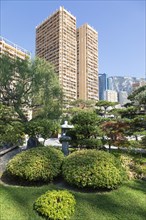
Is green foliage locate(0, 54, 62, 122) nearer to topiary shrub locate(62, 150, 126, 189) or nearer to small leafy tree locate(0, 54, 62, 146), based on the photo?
small leafy tree locate(0, 54, 62, 146)

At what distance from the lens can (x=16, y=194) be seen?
4375mm

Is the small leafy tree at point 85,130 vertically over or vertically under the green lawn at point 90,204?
over

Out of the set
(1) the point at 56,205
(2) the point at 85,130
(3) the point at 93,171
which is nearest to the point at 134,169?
(3) the point at 93,171

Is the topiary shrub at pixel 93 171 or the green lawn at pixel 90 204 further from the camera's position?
the topiary shrub at pixel 93 171

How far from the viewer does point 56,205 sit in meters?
3.72

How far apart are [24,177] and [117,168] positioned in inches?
86.0

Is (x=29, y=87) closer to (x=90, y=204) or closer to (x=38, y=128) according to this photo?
(x=38, y=128)

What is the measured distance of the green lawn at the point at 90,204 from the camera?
12.2 ft

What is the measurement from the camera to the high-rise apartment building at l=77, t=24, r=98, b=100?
59594mm

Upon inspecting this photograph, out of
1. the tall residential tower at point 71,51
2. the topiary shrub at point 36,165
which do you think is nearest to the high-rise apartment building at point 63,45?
the tall residential tower at point 71,51

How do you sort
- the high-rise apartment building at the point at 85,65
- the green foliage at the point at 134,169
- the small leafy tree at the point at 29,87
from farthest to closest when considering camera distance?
1. the high-rise apartment building at the point at 85,65
2. the small leafy tree at the point at 29,87
3. the green foliage at the point at 134,169

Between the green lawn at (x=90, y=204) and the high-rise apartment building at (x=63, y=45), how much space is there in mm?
48585

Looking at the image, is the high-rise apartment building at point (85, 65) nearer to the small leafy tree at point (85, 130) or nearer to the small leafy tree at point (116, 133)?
the small leafy tree at point (116, 133)

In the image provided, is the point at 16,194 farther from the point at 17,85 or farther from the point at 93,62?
the point at 93,62
